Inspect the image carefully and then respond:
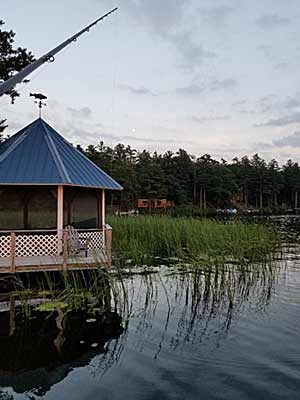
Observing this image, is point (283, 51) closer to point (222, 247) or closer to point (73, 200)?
point (222, 247)

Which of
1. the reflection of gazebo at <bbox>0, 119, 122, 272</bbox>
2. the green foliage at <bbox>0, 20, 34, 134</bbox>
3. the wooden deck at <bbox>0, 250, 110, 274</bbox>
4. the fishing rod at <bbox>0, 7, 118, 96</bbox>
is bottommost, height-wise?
the wooden deck at <bbox>0, 250, 110, 274</bbox>

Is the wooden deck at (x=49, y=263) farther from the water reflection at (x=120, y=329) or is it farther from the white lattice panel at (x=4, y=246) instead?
the water reflection at (x=120, y=329)

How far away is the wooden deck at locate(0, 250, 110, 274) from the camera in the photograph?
9656mm

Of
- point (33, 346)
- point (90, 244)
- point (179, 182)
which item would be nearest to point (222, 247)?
point (90, 244)

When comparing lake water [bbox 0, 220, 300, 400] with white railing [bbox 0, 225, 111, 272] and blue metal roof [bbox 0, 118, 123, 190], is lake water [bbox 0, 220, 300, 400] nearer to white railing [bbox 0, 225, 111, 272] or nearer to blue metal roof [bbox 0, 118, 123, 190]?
white railing [bbox 0, 225, 111, 272]

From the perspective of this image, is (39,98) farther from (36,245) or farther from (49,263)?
(49,263)

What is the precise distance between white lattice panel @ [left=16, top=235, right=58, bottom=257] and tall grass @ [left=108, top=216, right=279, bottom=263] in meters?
3.27

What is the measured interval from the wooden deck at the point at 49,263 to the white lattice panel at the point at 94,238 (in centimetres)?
93

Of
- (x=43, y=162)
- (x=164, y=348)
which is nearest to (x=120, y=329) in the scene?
(x=164, y=348)

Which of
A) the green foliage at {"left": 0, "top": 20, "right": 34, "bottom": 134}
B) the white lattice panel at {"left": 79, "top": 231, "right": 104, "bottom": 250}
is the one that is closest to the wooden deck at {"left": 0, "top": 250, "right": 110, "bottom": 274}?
the white lattice panel at {"left": 79, "top": 231, "right": 104, "bottom": 250}

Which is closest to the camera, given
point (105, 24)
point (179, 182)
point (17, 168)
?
point (105, 24)

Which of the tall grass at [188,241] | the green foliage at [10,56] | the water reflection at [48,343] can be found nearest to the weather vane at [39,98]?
the green foliage at [10,56]

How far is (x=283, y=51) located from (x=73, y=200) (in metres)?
9.53

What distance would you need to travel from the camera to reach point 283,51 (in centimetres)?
1609
